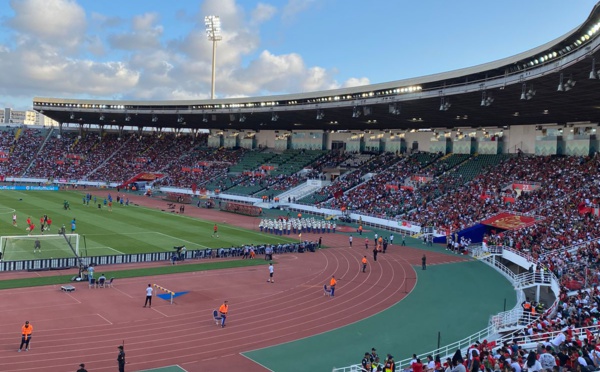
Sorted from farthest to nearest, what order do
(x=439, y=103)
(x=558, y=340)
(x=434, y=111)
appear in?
(x=434, y=111), (x=439, y=103), (x=558, y=340)

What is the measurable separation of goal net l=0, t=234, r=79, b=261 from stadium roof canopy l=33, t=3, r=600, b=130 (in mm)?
29300

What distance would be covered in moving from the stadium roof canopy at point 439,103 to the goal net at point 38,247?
29.3 metres

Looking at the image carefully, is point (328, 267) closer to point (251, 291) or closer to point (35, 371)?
point (251, 291)

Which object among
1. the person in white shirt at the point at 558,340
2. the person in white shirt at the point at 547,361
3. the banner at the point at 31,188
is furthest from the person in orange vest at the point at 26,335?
the banner at the point at 31,188

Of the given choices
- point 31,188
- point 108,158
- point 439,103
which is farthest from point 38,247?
point 108,158

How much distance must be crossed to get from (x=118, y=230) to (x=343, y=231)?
19.8 metres

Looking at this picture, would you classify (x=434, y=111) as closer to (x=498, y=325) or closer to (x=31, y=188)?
(x=498, y=325)

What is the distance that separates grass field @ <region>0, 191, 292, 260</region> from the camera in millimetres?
33531

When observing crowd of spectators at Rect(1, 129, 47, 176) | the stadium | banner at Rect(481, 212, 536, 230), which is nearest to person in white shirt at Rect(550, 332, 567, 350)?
the stadium

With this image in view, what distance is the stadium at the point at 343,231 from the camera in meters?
18.7

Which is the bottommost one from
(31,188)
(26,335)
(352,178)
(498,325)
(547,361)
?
(498,325)

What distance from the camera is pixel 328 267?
32.6m

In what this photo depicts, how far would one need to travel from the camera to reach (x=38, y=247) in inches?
1261

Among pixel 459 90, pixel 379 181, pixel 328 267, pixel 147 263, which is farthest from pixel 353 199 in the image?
pixel 147 263
